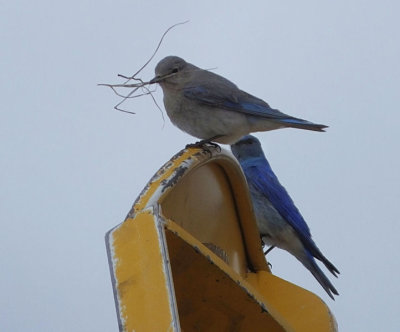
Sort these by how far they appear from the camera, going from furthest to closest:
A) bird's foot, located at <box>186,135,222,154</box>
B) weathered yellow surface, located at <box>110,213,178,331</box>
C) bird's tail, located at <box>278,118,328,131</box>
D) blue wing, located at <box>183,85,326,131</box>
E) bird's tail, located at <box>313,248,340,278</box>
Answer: bird's tail, located at <box>313,248,340,278</box> → blue wing, located at <box>183,85,326,131</box> → bird's tail, located at <box>278,118,328,131</box> → bird's foot, located at <box>186,135,222,154</box> → weathered yellow surface, located at <box>110,213,178,331</box>

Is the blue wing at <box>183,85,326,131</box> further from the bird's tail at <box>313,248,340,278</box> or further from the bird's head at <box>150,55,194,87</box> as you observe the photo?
the bird's tail at <box>313,248,340,278</box>

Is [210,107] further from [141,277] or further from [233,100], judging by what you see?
[141,277]

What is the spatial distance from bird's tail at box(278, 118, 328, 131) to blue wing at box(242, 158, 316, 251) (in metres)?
2.73

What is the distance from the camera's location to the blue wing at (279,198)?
25.4 ft

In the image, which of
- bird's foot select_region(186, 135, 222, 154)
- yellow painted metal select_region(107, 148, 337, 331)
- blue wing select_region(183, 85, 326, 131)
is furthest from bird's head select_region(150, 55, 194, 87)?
yellow painted metal select_region(107, 148, 337, 331)

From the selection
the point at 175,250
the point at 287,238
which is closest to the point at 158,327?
the point at 175,250

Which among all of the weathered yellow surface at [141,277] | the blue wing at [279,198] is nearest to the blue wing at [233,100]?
the blue wing at [279,198]

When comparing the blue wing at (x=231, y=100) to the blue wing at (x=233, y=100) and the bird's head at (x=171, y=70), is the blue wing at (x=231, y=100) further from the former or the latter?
the bird's head at (x=171, y=70)

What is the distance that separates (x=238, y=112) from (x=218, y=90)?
0.25m

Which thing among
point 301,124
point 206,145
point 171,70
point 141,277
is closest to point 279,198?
point 171,70

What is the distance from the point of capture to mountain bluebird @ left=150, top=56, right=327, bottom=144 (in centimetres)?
485

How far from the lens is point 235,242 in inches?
117

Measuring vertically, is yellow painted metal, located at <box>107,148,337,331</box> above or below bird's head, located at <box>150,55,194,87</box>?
below

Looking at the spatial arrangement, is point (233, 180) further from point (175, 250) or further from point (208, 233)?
point (175, 250)
